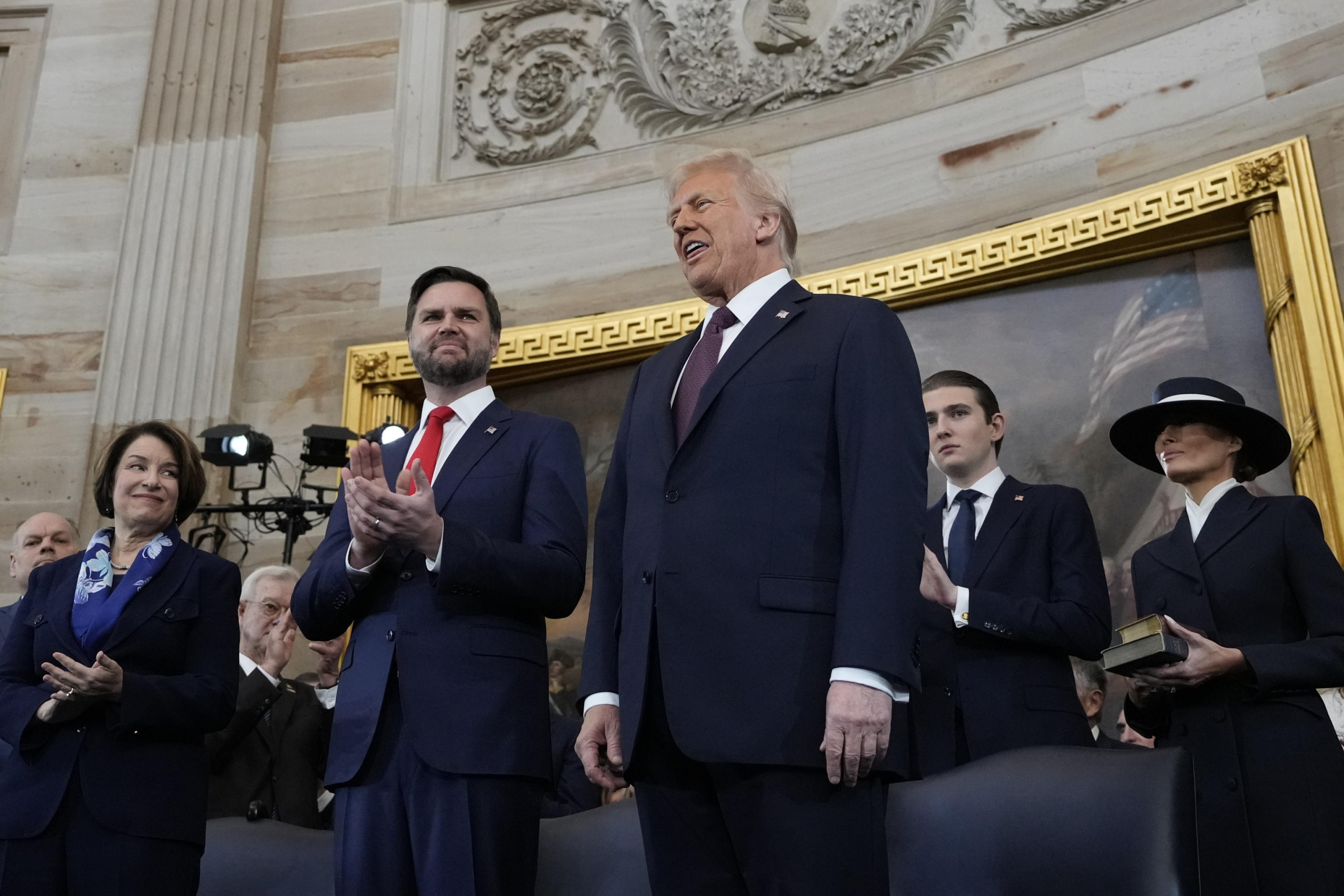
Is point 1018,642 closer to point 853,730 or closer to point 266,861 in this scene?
point 853,730

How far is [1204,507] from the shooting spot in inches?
139

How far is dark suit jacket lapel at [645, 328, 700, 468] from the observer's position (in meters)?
2.45

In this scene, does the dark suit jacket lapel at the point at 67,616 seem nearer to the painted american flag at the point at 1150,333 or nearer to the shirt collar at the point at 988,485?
the shirt collar at the point at 988,485

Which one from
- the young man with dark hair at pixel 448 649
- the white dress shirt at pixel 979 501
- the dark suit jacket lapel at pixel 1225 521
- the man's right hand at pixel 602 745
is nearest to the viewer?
the man's right hand at pixel 602 745

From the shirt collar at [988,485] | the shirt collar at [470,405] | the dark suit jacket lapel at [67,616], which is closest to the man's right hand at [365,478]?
the shirt collar at [470,405]

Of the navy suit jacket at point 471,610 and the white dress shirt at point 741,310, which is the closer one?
the white dress shirt at point 741,310

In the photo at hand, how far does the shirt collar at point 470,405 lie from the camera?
3.08 m

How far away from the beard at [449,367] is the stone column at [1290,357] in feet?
9.84

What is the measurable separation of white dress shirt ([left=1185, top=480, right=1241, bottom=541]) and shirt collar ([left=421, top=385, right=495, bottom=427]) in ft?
5.95

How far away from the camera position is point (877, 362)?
2.30 metres

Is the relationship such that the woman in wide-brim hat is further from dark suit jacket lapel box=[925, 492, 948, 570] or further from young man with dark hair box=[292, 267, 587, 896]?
young man with dark hair box=[292, 267, 587, 896]

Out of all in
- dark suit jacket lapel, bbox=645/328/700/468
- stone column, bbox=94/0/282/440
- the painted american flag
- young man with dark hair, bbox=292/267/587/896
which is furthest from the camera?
stone column, bbox=94/0/282/440

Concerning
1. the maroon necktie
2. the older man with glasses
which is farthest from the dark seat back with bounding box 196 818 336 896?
the maroon necktie

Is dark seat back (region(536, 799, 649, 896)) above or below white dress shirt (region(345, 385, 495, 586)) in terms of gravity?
below
